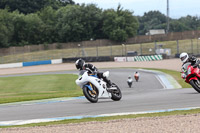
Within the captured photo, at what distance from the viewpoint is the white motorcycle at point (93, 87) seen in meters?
12.5

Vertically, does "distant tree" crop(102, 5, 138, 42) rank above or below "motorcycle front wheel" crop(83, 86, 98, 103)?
above

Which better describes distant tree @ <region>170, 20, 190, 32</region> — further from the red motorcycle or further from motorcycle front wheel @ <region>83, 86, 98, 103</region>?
motorcycle front wheel @ <region>83, 86, 98, 103</region>

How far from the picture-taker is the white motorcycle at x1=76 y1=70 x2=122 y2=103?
41.1ft

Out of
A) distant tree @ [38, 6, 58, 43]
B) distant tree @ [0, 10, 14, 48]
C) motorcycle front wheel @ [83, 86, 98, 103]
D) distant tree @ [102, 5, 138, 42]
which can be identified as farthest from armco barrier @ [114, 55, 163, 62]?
motorcycle front wheel @ [83, 86, 98, 103]

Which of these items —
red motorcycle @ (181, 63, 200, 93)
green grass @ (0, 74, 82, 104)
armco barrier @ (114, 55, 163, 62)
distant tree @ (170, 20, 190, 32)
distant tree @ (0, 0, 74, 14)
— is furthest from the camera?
distant tree @ (170, 20, 190, 32)

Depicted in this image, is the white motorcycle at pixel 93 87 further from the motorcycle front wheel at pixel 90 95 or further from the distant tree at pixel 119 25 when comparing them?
the distant tree at pixel 119 25

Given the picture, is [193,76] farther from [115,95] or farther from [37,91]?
[37,91]

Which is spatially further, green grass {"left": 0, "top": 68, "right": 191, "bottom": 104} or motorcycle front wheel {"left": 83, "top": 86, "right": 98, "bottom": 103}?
green grass {"left": 0, "top": 68, "right": 191, "bottom": 104}

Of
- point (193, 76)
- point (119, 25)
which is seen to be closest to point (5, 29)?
point (119, 25)

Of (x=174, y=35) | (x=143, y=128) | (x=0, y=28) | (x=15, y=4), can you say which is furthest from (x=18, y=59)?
(x=143, y=128)

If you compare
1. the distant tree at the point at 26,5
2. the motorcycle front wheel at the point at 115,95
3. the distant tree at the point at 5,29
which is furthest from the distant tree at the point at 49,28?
the motorcycle front wheel at the point at 115,95

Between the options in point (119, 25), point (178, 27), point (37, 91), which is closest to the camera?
point (37, 91)

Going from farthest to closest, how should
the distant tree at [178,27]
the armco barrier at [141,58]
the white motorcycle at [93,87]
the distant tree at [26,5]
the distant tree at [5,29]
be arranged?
the distant tree at [178,27] < the distant tree at [26,5] < the distant tree at [5,29] < the armco barrier at [141,58] < the white motorcycle at [93,87]

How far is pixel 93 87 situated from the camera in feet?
41.9
